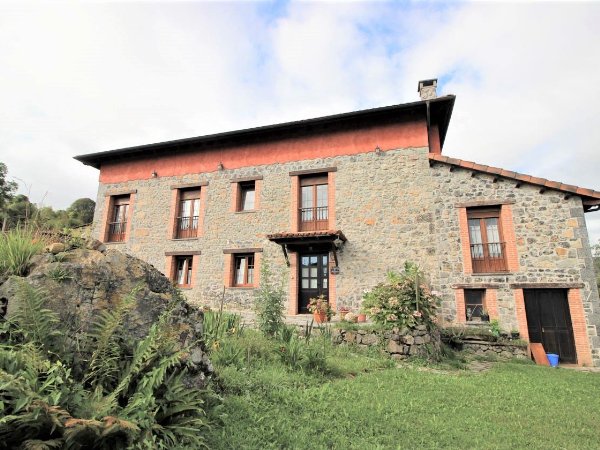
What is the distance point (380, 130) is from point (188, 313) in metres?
10.5

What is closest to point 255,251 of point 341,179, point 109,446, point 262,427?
point 341,179

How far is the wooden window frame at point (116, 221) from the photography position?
15078 mm

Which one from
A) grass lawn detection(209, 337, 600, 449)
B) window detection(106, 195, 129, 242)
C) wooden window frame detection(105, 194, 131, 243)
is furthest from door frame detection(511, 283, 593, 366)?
window detection(106, 195, 129, 242)

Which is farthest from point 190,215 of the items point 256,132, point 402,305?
point 402,305

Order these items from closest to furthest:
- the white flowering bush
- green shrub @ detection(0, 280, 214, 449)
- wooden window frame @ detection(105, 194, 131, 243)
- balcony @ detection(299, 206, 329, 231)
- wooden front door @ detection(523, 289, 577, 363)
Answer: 1. green shrub @ detection(0, 280, 214, 449)
2. the white flowering bush
3. wooden front door @ detection(523, 289, 577, 363)
4. balcony @ detection(299, 206, 329, 231)
5. wooden window frame @ detection(105, 194, 131, 243)

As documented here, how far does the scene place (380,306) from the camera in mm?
8375

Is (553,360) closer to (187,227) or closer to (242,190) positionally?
(242,190)

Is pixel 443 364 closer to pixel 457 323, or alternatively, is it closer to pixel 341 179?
pixel 457 323

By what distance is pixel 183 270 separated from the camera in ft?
45.3

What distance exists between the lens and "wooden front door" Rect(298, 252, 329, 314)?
12008 mm

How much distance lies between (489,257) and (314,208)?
233 inches

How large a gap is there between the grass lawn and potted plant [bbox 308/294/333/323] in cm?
413

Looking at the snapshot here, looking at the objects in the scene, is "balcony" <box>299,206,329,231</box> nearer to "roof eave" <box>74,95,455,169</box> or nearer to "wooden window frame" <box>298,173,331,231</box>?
"wooden window frame" <box>298,173,331,231</box>

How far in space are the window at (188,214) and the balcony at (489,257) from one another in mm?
10261
